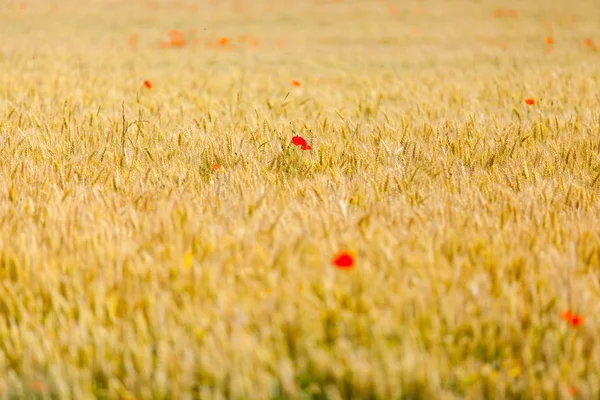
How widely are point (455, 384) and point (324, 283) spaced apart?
0.40 metres

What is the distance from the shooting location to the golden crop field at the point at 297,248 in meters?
1.47

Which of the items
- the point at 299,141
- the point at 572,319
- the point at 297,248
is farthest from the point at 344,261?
the point at 299,141

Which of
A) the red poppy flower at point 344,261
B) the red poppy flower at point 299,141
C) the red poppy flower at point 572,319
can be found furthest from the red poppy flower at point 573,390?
the red poppy flower at point 299,141

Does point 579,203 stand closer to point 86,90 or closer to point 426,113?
point 426,113

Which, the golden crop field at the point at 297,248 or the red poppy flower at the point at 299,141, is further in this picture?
the red poppy flower at the point at 299,141

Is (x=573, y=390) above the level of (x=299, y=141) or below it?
below

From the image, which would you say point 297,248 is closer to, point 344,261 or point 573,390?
point 344,261

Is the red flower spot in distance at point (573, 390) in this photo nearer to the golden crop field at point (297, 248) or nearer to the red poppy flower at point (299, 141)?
the golden crop field at point (297, 248)

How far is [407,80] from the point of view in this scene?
5941 mm

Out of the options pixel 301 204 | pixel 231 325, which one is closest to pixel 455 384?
pixel 231 325

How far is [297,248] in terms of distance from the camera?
1924 mm

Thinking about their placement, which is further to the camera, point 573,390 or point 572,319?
point 572,319

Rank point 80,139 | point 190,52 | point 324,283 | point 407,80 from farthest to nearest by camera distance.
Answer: point 190,52 → point 407,80 → point 80,139 → point 324,283

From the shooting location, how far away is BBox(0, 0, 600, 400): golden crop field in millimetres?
1472
